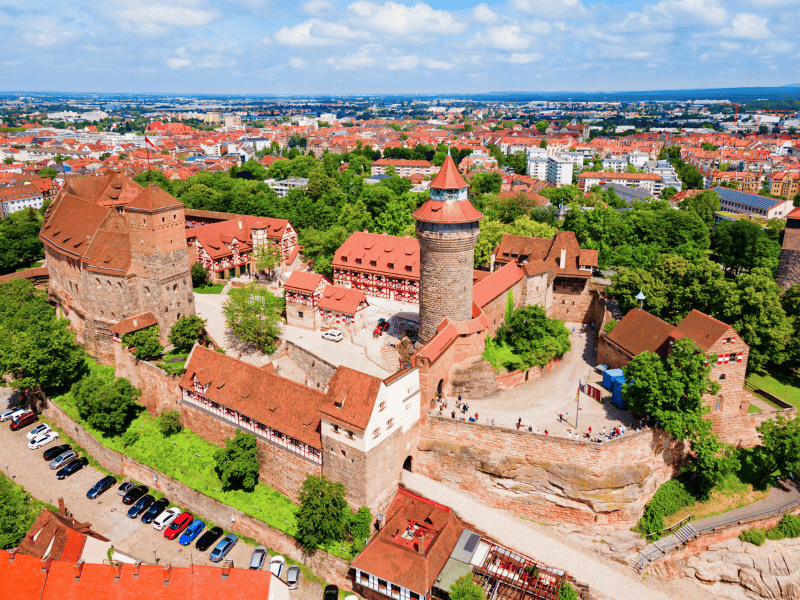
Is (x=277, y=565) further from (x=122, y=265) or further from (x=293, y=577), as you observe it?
(x=122, y=265)

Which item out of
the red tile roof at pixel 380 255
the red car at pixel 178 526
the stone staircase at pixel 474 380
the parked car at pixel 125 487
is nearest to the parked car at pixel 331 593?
the red car at pixel 178 526

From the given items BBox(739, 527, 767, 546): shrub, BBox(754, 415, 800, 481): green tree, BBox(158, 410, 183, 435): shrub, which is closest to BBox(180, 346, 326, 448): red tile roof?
BBox(158, 410, 183, 435): shrub

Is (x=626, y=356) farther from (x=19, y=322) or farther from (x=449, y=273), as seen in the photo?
(x=19, y=322)

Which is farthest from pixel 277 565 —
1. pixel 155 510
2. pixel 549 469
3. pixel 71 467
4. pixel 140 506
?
pixel 71 467

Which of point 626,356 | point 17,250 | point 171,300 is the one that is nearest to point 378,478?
point 626,356

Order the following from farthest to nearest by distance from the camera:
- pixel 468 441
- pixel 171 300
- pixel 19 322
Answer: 1. pixel 19 322
2. pixel 171 300
3. pixel 468 441

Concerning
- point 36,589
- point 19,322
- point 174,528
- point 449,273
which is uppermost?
point 449,273
